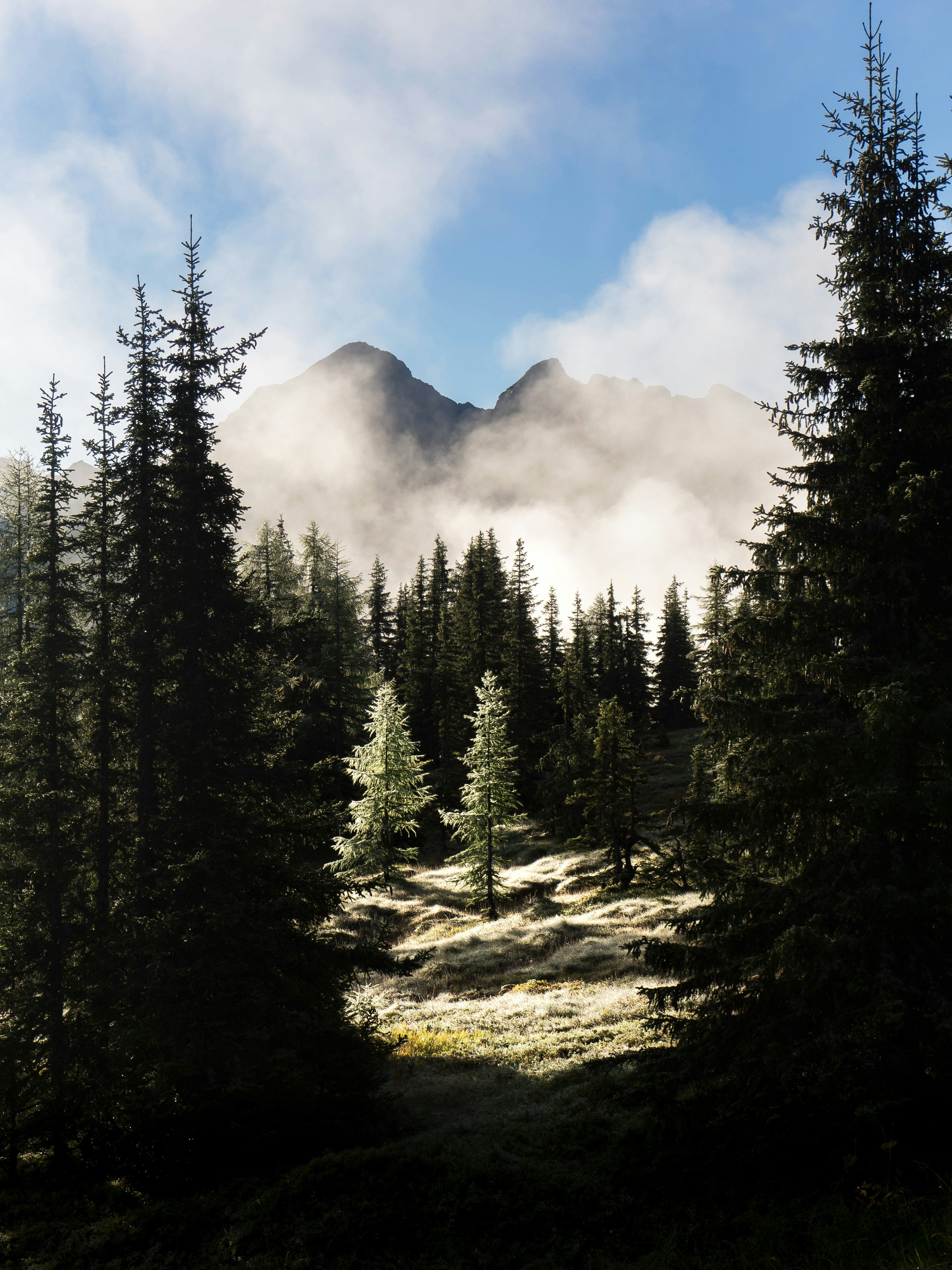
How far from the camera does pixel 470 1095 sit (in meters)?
14.5

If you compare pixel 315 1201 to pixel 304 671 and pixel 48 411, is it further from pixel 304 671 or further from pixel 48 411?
pixel 304 671

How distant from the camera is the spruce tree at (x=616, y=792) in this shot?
34906mm

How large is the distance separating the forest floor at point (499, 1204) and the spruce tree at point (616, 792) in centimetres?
1529

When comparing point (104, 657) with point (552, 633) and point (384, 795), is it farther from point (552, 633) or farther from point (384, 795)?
point (552, 633)

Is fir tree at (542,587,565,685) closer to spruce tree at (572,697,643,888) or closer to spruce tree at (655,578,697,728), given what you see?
spruce tree at (655,578,697,728)

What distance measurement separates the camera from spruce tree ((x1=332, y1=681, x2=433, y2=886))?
134 ft

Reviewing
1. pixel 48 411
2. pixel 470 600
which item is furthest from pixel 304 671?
pixel 48 411

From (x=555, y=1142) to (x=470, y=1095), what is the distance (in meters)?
3.87

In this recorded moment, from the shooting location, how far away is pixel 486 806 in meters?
37.7

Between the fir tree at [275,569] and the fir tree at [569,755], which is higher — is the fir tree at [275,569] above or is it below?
above

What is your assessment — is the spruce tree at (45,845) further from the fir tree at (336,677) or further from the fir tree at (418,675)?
the fir tree at (418,675)

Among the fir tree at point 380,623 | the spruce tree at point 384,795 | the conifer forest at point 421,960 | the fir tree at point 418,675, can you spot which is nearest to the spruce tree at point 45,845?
the conifer forest at point 421,960

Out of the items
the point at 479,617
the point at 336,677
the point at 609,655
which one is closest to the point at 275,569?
the point at 336,677

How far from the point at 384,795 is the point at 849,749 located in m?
34.8
